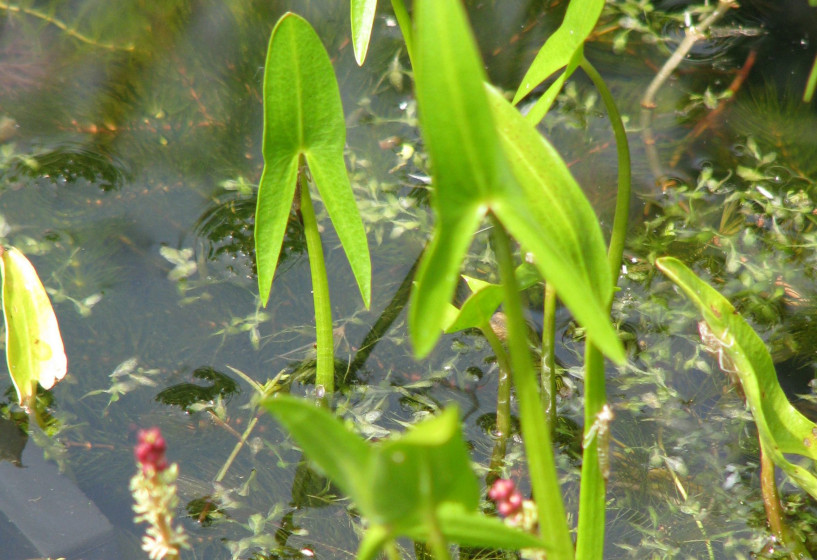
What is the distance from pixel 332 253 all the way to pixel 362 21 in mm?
623

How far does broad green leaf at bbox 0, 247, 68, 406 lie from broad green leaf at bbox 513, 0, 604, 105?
1.04 meters

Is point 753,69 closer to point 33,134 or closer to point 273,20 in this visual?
point 273,20

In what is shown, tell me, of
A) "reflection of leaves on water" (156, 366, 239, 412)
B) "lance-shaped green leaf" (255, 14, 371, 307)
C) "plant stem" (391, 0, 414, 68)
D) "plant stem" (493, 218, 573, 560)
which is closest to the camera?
"plant stem" (493, 218, 573, 560)

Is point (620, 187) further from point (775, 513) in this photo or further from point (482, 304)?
point (775, 513)

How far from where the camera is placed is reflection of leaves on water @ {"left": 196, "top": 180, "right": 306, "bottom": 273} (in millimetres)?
1755

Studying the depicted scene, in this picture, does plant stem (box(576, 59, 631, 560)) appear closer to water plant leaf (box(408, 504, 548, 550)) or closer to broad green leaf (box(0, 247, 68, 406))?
water plant leaf (box(408, 504, 548, 550))

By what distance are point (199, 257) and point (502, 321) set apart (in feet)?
2.49

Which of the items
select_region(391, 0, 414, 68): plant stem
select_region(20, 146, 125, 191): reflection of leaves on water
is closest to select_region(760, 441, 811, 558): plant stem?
select_region(391, 0, 414, 68): plant stem

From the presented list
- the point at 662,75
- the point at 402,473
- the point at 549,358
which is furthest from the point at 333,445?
the point at 662,75

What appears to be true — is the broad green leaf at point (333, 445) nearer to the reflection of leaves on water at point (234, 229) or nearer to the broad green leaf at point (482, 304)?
the broad green leaf at point (482, 304)

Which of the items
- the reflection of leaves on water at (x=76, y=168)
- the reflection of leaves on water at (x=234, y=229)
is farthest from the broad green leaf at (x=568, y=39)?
the reflection of leaves on water at (x=76, y=168)

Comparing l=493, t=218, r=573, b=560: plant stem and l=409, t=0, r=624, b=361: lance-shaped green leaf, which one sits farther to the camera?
l=493, t=218, r=573, b=560: plant stem

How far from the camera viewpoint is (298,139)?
128 centimetres

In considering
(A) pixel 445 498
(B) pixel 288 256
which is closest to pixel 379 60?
(B) pixel 288 256
